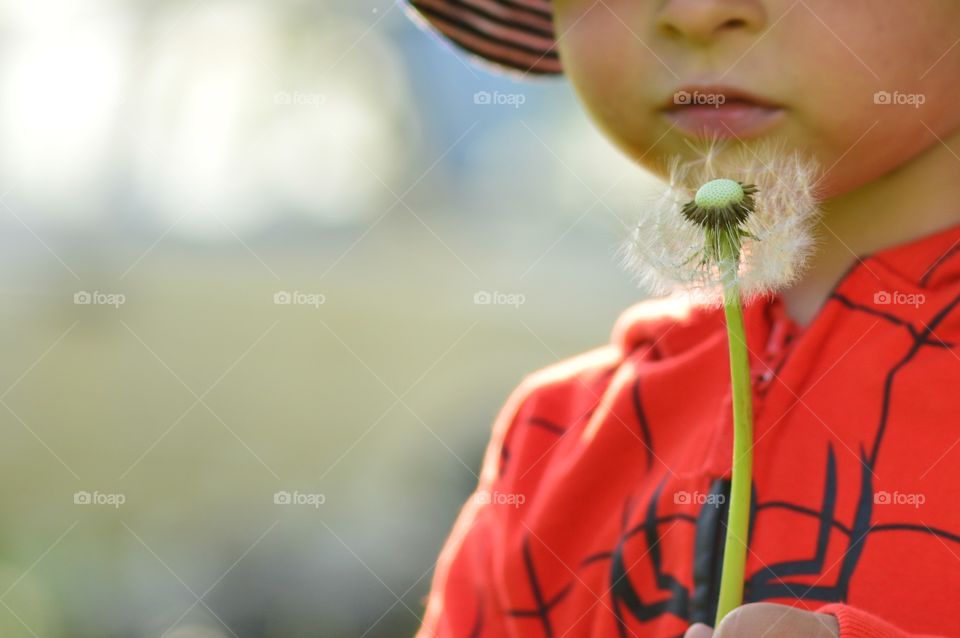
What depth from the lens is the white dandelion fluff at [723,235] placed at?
0.51 m

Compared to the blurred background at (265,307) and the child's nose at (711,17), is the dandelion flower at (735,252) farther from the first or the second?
the blurred background at (265,307)

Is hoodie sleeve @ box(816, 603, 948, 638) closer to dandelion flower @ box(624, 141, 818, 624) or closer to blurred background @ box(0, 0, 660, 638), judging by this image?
dandelion flower @ box(624, 141, 818, 624)

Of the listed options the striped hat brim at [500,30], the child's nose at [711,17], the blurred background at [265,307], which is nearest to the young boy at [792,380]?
the child's nose at [711,17]

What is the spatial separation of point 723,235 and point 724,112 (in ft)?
0.65

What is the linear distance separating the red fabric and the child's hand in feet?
0.06

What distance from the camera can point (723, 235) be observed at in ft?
1.67

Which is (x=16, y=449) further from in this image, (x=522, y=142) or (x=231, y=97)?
(x=522, y=142)

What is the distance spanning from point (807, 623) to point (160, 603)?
203 centimetres

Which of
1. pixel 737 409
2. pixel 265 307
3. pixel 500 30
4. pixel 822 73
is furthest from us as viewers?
pixel 265 307

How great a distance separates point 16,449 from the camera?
8.23 ft

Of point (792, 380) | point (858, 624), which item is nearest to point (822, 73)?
point (792, 380)

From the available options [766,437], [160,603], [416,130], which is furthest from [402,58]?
[766,437]

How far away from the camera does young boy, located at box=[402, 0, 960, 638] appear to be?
655mm

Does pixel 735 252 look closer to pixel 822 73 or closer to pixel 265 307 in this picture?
pixel 822 73
